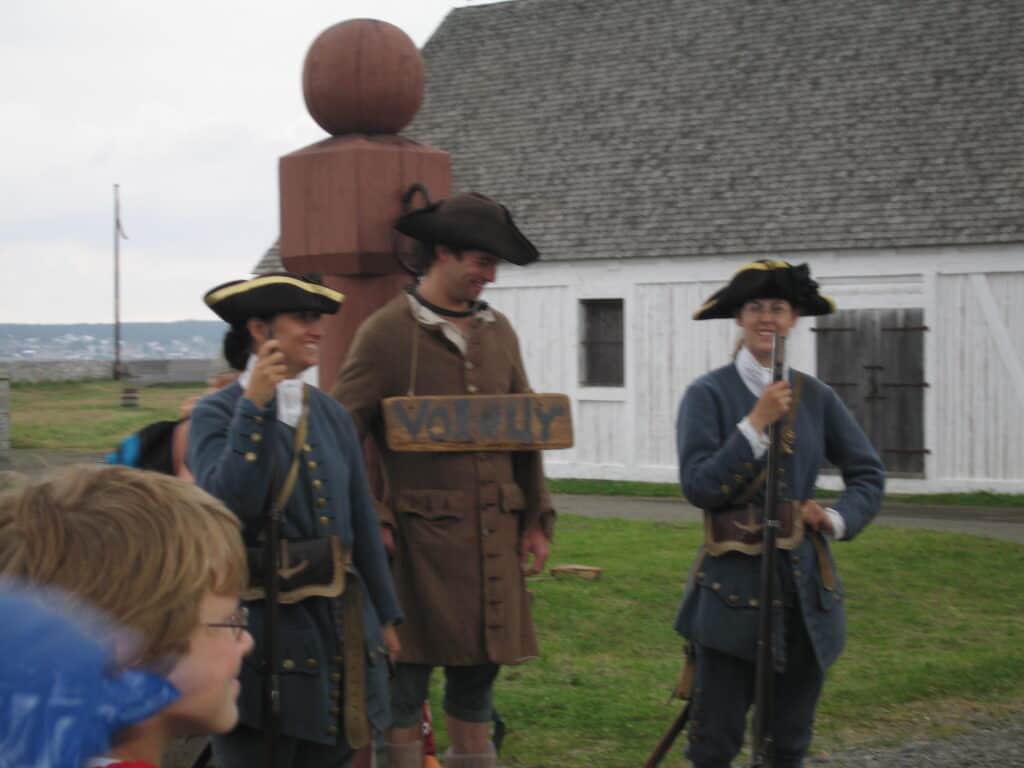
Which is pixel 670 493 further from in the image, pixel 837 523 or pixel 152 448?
pixel 152 448

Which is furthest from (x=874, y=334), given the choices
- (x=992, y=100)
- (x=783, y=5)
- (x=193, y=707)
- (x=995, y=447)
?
(x=193, y=707)

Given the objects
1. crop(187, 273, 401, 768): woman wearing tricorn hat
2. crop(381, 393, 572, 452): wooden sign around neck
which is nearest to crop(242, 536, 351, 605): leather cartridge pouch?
crop(187, 273, 401, 768): woman wearing tricorn hat

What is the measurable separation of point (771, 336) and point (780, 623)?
0.86 meters

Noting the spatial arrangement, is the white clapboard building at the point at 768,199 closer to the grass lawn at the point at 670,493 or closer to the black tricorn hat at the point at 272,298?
the grass lawn at the point at 670,493

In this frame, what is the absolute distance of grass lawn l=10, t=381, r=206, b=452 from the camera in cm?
2623

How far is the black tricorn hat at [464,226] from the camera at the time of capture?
4398mm

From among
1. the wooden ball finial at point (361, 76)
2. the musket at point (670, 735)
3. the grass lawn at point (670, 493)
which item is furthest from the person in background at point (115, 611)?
the grass lawn at point (670, 493)

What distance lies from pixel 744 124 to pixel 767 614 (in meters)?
15.8

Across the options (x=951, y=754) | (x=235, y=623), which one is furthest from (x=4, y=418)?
(x=235, y=623)

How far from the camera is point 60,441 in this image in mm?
26141

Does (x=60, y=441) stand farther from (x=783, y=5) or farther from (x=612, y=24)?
(x=783, y=5)

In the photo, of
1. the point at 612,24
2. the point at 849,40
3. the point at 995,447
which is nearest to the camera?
the point at 995,447

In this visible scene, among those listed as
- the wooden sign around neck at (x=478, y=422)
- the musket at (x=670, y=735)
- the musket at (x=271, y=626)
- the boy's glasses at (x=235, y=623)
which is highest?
the wooden sign around neck at (x=478, y=422)

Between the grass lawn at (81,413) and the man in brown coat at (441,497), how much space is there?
20.8 m
